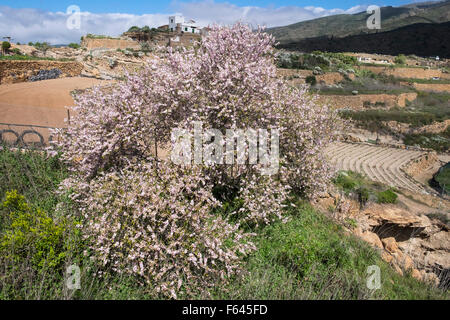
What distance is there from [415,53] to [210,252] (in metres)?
83.5

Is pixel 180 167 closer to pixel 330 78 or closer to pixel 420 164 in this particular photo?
pixel 420 164

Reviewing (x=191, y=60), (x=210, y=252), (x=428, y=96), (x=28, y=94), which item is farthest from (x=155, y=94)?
(x=428, y=96)

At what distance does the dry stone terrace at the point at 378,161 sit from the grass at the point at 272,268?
33.7 ft

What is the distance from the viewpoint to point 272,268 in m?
4.26

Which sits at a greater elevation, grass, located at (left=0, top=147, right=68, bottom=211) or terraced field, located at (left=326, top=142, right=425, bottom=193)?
grass, located at (left=0, top=147, right=68, bottom=211)

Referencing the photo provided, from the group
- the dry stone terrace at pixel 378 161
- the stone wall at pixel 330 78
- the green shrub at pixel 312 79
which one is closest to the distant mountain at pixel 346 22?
the stone wall at pixel 330 78

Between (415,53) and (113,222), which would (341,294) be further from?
(415,53)

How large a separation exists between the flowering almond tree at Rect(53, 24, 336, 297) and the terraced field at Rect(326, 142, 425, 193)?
10.8m

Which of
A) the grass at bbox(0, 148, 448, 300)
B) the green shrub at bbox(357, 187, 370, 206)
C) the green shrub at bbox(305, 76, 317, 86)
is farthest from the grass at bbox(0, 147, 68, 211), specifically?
the green shrub at bbox(305, 76, 317, 86)

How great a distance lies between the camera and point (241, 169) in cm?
530

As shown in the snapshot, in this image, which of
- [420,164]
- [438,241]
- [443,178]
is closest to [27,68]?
[438,241]

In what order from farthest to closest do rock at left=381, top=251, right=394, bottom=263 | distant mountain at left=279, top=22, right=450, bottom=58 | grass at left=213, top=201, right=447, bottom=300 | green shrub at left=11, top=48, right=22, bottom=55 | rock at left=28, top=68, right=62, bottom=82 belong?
distant mountain at left=279, top=22, right=450, bottom=58 < green shrub at left=11, top=48, right=22, bottom=55 < rock at left=28, top=68, right=62, bottom=82 < rock at left=381, top=251, right=394, bottom=263 < grass at left=213, top=201, right=447, bottom=300

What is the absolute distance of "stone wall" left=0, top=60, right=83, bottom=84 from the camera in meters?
18.8

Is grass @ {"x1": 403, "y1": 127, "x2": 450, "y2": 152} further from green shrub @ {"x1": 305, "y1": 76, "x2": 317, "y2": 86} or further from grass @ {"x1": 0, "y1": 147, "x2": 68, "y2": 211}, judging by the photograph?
grass @ {"x1": 0, "y1": 147, "x2": 68, "y2": 211}
